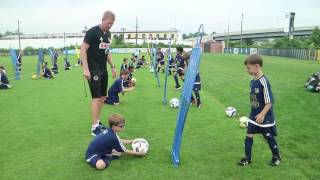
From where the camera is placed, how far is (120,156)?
6.64 metres

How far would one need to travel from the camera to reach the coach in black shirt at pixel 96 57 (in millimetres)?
7586

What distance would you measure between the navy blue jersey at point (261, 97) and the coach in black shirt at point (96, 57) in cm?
337

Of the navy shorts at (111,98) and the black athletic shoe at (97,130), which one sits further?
the navy shorts at (111,98)

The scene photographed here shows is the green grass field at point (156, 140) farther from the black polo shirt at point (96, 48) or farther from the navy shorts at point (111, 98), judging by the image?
the black polo shirt at point (96, 48)

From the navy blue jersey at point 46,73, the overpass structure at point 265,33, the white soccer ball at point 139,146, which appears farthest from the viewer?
the overpass structure at point 265,33

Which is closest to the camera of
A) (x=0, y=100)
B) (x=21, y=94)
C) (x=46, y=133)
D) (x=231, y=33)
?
(x=46, y=133)

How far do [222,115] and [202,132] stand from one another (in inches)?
89.3

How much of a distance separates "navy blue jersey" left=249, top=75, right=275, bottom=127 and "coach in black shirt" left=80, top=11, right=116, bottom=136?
337cm

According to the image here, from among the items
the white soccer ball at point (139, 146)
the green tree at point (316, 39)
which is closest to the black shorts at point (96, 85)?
the white soccer ball at point (139, 146)

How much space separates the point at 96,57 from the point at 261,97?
3664mm

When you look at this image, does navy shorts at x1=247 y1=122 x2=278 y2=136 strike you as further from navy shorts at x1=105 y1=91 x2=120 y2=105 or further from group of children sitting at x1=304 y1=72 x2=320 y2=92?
group of children sitting at x1=304 y1=72 x2=320 y2=92

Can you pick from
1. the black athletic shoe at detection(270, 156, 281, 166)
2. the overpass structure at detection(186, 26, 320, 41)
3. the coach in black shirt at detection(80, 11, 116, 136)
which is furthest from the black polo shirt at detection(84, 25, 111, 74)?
the overpass structure at detection(186, 26, 320, 41)

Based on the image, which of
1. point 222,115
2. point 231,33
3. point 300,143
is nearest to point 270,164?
point 300,143

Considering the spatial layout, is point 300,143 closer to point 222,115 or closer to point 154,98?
point 222,115
